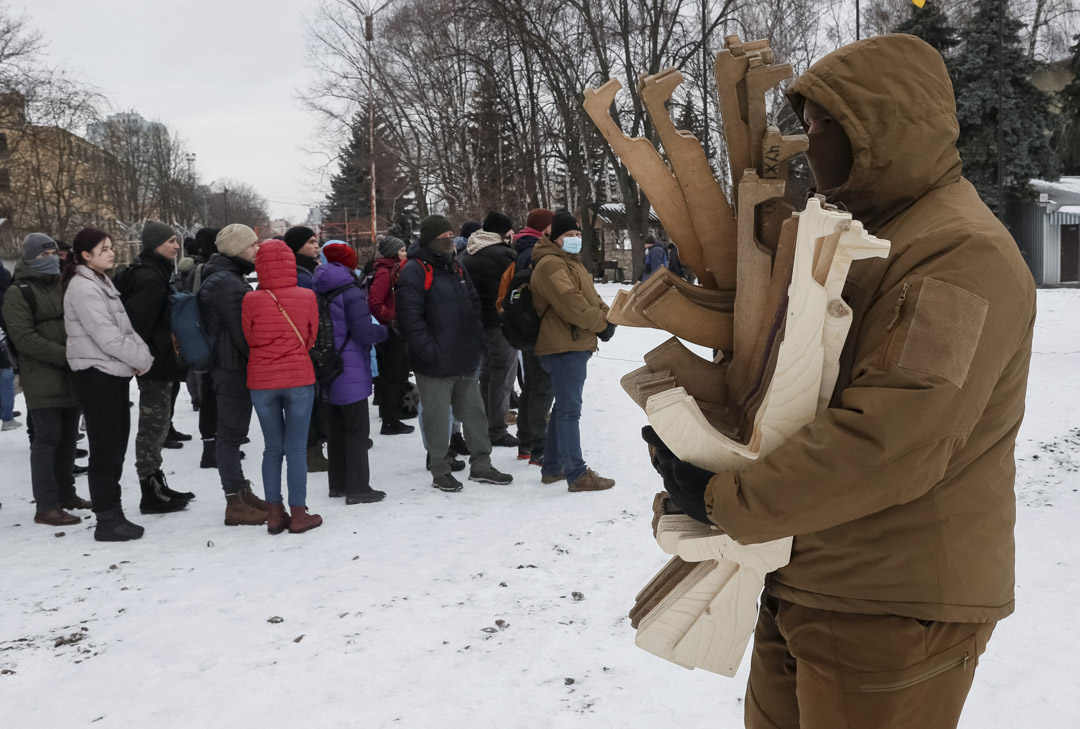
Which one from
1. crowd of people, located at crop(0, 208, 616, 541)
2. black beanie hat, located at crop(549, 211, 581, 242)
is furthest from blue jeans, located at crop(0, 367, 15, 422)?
black beanie hat, located at crop(549, 211, 581, 242)

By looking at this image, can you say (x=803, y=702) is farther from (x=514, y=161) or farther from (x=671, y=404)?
(x=514, y=161)

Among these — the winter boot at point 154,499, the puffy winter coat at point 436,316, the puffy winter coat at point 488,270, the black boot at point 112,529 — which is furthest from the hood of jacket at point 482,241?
the black boot at point 112,529

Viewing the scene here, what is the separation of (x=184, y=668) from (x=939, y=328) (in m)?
3.65

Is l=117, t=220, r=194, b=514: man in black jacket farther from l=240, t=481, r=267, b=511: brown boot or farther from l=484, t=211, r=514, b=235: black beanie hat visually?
l=484, t=211, r=514, b=235: black beanie hat

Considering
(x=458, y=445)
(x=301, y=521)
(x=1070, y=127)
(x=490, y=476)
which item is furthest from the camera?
(x=1070, y=127)

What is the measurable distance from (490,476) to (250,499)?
188 centimetres

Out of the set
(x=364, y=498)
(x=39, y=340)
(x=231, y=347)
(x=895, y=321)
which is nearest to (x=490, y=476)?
(x=364, y=498)

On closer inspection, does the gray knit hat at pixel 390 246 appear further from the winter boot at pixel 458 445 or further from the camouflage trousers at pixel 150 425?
the camouflage trousers at pixel 150 425

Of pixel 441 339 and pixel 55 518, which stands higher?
pixel 441 339

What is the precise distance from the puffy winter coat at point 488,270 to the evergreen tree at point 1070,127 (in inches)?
1186

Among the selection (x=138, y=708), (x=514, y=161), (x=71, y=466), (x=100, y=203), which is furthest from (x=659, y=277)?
(x=100, y=203)

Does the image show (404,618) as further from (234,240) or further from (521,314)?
(234,240)

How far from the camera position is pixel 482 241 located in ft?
25.2

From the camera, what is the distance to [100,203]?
36.2m
